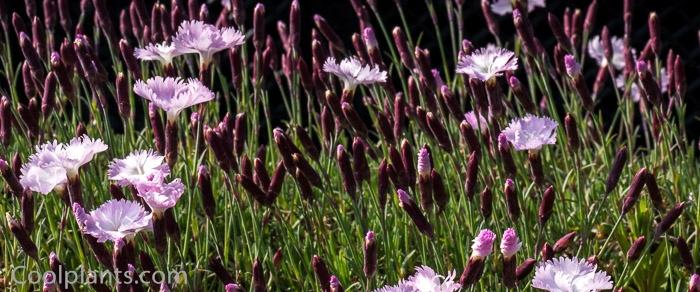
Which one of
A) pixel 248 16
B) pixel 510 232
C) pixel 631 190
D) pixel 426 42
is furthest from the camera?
pixel 426 42

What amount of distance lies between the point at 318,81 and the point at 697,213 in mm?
700

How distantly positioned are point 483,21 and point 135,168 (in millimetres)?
2783

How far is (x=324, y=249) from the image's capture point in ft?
6.79

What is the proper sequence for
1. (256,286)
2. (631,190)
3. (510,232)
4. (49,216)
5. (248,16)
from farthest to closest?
(248,16)
(49,216)
(631,190)
(256,286)
(510,232)

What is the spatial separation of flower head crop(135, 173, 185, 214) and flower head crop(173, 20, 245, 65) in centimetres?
39

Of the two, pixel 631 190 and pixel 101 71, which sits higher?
pixel 101 71

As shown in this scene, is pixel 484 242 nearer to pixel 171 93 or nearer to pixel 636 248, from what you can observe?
pixel 636 248

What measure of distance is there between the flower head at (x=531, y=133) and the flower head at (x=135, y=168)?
52cm

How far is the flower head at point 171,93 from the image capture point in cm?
168

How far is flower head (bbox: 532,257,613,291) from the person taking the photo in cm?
142

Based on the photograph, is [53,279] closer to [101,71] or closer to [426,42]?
[101,71]

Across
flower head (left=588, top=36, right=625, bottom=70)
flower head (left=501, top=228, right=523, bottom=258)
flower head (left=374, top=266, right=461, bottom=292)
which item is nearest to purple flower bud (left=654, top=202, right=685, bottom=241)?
flower head (left=501, top=228, right=523, bottom=258)

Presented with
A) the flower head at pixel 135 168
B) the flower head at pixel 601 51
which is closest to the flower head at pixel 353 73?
the flower head at pixel 135 168

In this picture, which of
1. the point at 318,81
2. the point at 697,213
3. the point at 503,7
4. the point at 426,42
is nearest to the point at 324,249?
the point at 318,81
